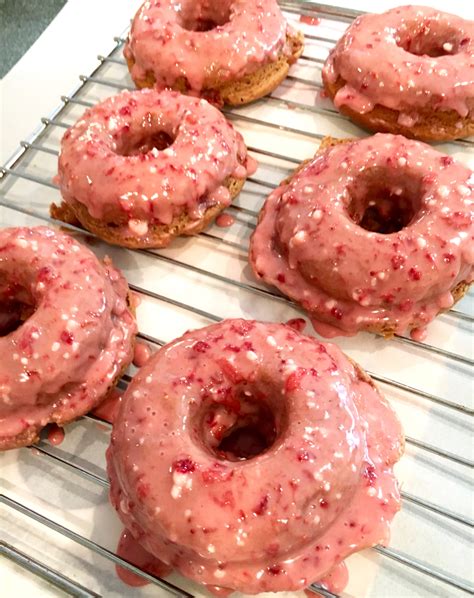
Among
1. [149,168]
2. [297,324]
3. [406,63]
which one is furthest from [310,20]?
[297,324]

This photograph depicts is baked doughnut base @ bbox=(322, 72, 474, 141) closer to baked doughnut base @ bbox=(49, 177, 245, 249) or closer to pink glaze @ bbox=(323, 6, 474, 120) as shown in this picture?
pink glaze @ bbox=(323, 6, 474, 120)

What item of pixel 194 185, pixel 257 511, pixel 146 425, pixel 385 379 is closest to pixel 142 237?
pixel 194 185

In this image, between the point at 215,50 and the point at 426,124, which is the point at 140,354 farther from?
the point at 426,124

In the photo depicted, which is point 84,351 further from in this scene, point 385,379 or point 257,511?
point 385,379

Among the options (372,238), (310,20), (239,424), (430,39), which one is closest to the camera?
(239,424)

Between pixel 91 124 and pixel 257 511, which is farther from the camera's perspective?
pixel 91 124

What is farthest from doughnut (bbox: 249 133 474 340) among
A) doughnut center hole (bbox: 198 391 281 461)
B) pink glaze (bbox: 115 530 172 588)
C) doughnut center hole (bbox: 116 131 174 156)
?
pink glaze (bbox: 115 530 172 588)
